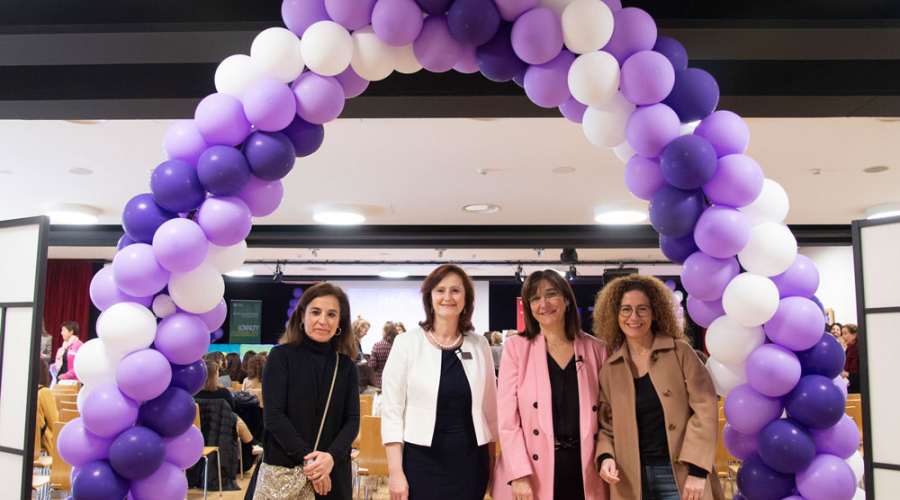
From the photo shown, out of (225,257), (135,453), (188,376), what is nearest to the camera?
(135,453)

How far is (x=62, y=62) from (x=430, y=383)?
233cm

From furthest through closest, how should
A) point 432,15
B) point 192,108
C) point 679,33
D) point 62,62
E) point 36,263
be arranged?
point 192,108 → point 62,62 → point 679,33 → point 36,263 → point 432,15

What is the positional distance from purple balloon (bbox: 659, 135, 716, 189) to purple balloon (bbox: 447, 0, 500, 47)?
705 millimetres

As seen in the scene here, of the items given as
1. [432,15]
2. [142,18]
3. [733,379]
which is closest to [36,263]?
[142,18]

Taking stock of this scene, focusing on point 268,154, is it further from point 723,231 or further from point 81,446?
point 723,231

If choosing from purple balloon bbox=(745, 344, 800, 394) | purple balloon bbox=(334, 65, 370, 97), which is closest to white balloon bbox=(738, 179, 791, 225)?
purple balloon bbox=(745, 344, 800, 394)

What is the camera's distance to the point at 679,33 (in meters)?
2.68

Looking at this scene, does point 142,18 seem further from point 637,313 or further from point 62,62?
point 637,313

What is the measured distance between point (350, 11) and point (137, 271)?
3.58ft

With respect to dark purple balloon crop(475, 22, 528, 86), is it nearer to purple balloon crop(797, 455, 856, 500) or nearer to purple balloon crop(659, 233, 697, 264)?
purple balloon crop(659, 233, 697, 264)

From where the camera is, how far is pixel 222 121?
81.6 inches

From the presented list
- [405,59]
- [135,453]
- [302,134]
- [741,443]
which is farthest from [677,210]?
[135,453]

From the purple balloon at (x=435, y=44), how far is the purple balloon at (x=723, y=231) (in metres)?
1.01

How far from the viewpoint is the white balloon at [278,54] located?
2.11m
